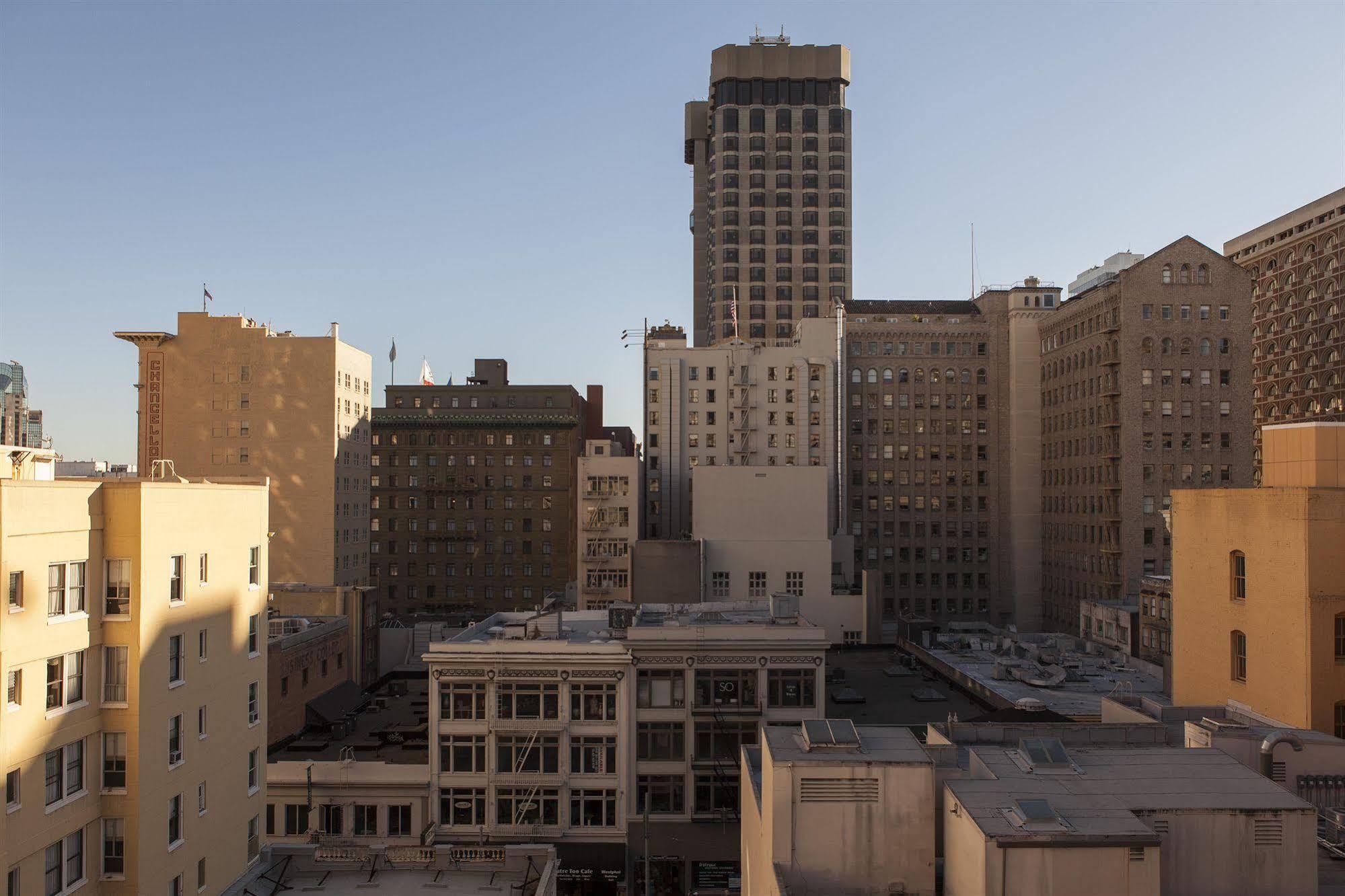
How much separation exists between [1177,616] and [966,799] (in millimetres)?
25232

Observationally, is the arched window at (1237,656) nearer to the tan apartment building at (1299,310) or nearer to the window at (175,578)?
the window at (175,578)

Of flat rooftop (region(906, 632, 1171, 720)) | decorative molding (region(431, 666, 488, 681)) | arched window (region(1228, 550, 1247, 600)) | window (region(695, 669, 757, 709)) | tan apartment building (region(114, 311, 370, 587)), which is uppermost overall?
tan apartment building (region(114, 311, 370, 587))

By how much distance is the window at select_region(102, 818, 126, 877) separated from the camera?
2320cm

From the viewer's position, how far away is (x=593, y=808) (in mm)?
45531

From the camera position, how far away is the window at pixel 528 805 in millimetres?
44781

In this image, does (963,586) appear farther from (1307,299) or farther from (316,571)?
(316,571)

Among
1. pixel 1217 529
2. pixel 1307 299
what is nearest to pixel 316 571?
pixel 1217 529

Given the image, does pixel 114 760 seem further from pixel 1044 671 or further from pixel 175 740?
pixel 1044 671

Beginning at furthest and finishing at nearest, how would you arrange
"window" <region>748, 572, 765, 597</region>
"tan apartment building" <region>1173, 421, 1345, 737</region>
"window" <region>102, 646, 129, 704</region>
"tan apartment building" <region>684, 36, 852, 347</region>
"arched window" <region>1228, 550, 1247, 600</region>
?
"tan apartment building" <region>684, 36, 852, 347</region>, "window" <region>748, 572, 765, 597</region>, "arched window" <region>1228, 550, 1247, 600</region>, "tan apartment building" <region>1173, 421, 1345, 737</region>, "window" <region>102, 646, 129, 704</region>

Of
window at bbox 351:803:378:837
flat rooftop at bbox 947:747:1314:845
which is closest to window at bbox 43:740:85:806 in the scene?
flat rooftop at bbox 947:747:1314:845

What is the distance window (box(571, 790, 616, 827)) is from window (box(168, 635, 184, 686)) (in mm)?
23886

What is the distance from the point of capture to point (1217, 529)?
114 feet

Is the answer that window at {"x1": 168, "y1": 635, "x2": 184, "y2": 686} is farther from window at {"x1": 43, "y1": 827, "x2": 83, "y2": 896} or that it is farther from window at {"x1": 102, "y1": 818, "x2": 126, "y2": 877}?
window at {"x1": 43, "y1": 827, "x2": 83, "y2": 896}

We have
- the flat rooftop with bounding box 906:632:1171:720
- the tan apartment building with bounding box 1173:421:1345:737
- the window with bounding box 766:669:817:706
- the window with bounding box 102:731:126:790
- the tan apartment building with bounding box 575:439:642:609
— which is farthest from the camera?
the tan apartment building with bounding box 575:439:642:609
